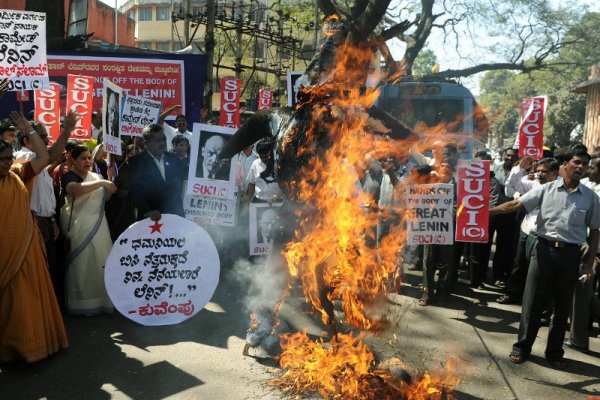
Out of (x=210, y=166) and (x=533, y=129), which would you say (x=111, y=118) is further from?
(x=533, y=129)

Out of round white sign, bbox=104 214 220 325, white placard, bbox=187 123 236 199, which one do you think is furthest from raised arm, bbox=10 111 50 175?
white placard, bbox=187 123 236 199

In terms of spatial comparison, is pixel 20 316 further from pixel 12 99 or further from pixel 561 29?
pixel 561 29

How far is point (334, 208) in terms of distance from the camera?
13.8ft

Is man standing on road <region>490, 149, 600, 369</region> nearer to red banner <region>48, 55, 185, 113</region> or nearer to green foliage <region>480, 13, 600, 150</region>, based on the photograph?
red banner <region>48, 55, 185, 113</region>

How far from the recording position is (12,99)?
34.2ft

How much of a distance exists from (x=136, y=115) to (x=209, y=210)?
6.54 feet

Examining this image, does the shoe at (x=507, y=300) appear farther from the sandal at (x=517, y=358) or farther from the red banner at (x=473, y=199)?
the sandal at (x=517, y=358)

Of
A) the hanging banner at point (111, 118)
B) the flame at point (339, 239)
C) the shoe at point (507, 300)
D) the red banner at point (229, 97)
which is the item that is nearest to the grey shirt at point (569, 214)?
the flame at point (339, 239)

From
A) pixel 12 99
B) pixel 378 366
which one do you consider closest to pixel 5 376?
pixel 378 366

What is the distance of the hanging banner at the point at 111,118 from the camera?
6653mm

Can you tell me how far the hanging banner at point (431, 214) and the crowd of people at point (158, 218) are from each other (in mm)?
209

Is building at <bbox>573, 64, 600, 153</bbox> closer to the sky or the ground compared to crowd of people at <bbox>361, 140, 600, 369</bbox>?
closer to the sky

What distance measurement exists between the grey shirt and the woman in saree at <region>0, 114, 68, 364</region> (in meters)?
4.43

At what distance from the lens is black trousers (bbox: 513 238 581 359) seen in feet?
15.8
